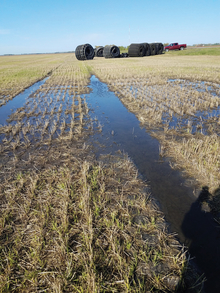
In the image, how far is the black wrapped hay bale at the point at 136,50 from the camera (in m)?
37.8

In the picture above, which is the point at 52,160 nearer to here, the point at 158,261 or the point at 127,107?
the point at 158,261

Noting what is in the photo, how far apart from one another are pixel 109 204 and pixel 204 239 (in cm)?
168

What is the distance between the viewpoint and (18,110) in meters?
9.12

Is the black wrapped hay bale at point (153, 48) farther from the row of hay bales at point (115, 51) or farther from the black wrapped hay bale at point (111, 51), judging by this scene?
the black wrapped hay bale at point (111, 51)

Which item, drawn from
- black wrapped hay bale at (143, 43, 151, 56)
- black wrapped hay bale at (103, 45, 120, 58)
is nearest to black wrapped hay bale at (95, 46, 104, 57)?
black wrapped hay bale at (103, 45, 120, 58)

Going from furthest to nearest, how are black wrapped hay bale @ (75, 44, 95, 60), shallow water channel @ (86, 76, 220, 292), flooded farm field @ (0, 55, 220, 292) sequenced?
black wrapped hay bale @ (75, 44, 95, 60) < shallow water channel @ (86, 76, 220, 292) < flooded farm field @ (0, 55, 220, 292)

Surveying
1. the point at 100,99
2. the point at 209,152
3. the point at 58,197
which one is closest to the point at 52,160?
the point at 58,197

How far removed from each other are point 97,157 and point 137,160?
113 centimetres

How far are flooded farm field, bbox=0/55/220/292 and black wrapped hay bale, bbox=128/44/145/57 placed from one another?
119ft

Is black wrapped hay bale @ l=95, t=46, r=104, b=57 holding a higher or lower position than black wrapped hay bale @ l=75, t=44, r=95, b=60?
higher

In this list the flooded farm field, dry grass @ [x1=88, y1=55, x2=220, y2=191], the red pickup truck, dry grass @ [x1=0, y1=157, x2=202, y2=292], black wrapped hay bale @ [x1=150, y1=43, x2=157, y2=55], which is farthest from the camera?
the red pickup truck

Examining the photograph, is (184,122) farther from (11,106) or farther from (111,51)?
(111,51)

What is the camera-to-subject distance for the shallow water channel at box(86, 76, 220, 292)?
2.64 m

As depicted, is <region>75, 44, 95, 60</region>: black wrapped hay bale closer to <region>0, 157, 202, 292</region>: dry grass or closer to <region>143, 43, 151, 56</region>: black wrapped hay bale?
<region>143, 43, 151, 56</region>: black wrapped hay bale
